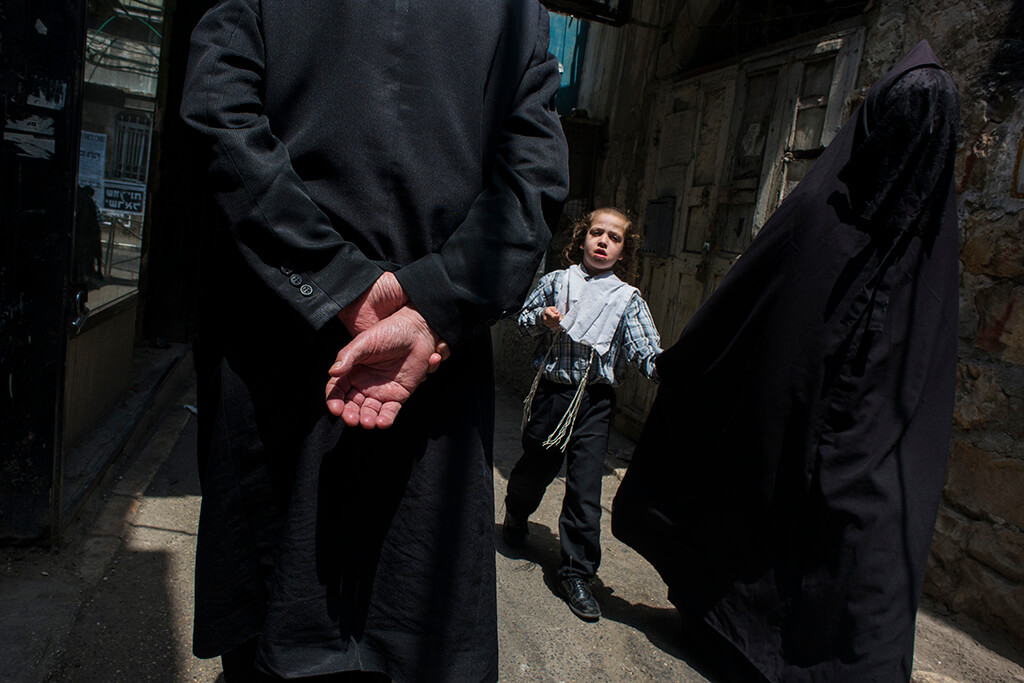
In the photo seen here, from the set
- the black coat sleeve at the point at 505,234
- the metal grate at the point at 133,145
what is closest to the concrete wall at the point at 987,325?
the black coat sleeve at the point at 505,234

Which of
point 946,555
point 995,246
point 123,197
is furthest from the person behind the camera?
point 123,197

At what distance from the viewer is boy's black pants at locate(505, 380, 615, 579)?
2807 mm

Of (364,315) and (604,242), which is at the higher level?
(604,242)

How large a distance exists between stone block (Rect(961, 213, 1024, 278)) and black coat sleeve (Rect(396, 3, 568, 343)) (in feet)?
7.63

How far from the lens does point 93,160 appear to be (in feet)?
11.8

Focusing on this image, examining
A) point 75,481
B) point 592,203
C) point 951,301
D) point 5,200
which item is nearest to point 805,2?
point 592,203

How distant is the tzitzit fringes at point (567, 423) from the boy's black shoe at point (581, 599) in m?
0.53

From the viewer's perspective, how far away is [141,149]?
443cm

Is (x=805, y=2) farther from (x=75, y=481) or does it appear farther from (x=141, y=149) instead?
(x=75, y=481)

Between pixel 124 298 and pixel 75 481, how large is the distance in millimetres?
1558

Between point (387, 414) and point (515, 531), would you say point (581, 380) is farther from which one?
point (387, 414)

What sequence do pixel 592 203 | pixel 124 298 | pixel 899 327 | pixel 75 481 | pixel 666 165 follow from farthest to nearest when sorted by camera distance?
pixel 592 203 → pixel 666 165 → pixel 124 298 → pixel 75 481 → pixel 899 327

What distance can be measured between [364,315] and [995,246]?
9.02 feet

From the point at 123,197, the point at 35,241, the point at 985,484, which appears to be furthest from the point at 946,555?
the point at 123,197
